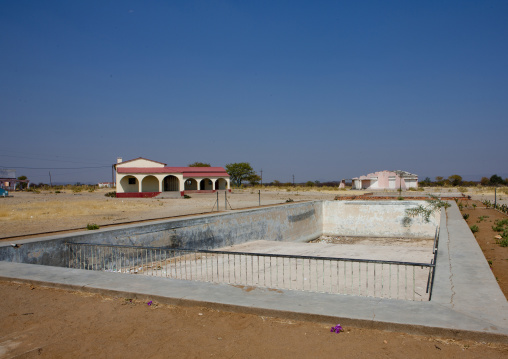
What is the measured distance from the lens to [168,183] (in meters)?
48.6

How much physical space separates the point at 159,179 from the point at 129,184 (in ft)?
11.5

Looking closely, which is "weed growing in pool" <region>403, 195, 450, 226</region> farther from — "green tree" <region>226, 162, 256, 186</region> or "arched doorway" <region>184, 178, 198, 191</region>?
"green tree" <region>226, 162, 256, 186</region>

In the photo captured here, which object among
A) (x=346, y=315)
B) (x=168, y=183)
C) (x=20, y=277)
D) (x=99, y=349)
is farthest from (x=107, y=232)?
(x=168, y=183)

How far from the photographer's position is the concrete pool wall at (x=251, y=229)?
9.50m

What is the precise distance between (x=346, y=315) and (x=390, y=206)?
2281cm

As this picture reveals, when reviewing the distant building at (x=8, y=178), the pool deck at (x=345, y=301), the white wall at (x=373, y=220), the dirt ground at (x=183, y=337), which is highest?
the distant building at (x=8, y=178)

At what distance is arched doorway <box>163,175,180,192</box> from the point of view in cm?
4831

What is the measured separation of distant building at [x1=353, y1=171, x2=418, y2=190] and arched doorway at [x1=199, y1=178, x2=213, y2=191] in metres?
29.7

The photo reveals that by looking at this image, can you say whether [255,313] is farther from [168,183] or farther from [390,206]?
[168,183]

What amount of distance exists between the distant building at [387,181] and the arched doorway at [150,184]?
1463 inches

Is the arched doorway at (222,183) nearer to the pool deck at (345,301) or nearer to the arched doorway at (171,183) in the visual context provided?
the arched doorway at (171,183)

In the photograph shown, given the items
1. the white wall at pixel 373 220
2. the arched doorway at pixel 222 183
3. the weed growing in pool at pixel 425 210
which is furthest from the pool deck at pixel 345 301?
the arched doorway at pixel 222 183

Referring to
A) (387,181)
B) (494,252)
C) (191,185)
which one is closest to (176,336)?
(494,252)

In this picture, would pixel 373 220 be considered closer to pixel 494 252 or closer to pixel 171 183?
pixel 494 252
